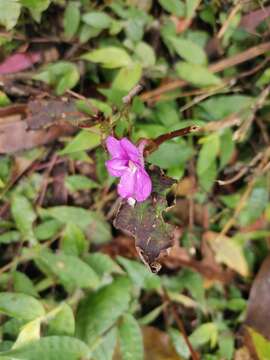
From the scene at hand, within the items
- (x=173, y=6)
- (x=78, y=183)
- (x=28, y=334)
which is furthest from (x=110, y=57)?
(x=28, y=334)

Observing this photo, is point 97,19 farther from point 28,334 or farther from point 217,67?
point 28,334

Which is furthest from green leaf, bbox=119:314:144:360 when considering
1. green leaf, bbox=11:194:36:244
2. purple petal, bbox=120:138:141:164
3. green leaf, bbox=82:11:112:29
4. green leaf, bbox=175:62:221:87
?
green leaf, bbox=82:11:112:29

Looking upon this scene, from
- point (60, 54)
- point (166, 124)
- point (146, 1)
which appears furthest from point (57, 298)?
point (146, 1)

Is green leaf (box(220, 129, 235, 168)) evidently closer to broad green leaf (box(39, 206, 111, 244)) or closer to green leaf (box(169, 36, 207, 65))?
green leaf (box(169, 36, 207, 65))

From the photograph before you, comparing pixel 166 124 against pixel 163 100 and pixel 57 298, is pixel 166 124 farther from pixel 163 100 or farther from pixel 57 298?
pixel 57 298

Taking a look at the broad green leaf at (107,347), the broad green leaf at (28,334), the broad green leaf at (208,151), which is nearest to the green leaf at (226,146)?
the broad green leaf at (208,151)

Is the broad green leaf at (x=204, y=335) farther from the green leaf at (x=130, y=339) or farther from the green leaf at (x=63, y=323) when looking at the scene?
the green leaf at (x=63, y=323)
